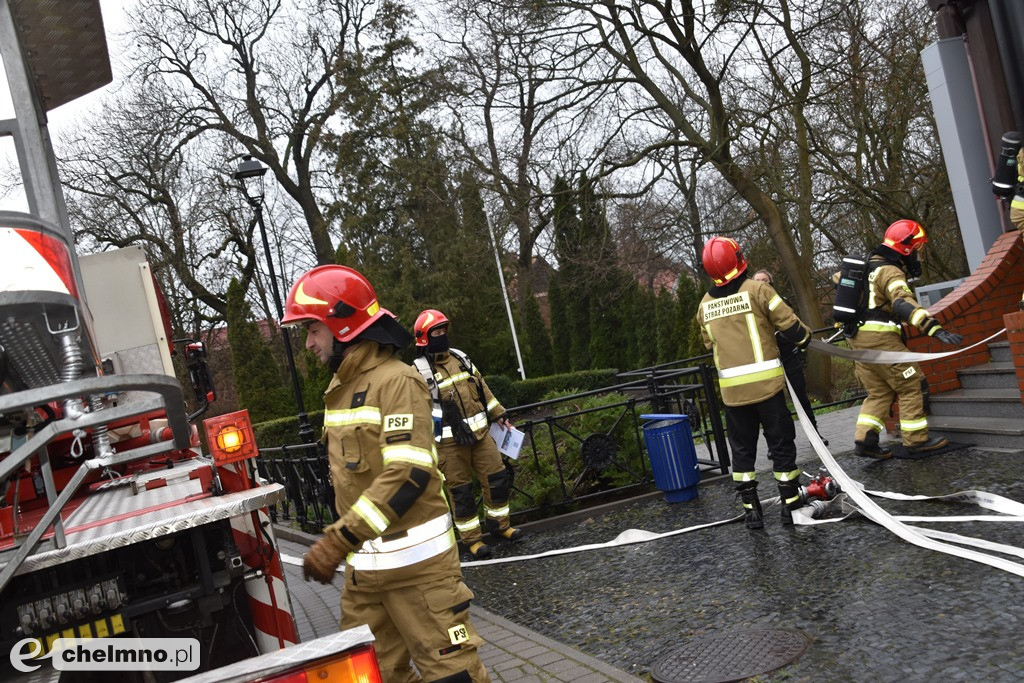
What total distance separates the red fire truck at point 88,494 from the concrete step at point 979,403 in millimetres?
6537

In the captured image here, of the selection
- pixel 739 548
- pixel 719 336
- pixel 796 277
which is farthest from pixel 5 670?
pixel 796 277

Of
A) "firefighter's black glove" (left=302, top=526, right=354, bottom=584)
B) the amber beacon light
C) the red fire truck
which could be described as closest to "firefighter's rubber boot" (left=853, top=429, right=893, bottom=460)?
the red fire truck

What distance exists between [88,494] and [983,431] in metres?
6.98

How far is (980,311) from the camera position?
934 centimetres

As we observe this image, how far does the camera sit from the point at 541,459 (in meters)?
9.98

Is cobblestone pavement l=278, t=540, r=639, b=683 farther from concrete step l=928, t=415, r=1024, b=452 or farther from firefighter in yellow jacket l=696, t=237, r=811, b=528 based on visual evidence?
concrete step l=928, t=415, r=1024, b=452

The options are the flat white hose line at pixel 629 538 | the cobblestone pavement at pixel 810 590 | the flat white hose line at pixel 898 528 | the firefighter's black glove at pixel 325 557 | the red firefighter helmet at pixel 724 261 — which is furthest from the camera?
the flat white hose line at pixel 629 538

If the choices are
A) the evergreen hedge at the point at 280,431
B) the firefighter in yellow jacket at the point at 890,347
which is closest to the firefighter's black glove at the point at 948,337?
the firefighter in yellow jacket at the point at 890,347

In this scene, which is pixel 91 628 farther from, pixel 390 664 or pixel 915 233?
Result: pixel 915 233

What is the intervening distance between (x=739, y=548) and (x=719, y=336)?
1.56 m

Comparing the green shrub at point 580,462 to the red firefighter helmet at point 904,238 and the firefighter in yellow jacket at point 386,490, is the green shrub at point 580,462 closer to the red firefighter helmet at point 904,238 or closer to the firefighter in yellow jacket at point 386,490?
the red firefighter helmet at point 904,238

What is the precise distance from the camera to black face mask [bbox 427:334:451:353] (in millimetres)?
8523

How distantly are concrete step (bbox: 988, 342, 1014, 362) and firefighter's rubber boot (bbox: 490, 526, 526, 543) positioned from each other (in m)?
4.79

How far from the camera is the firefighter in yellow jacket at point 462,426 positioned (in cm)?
843
